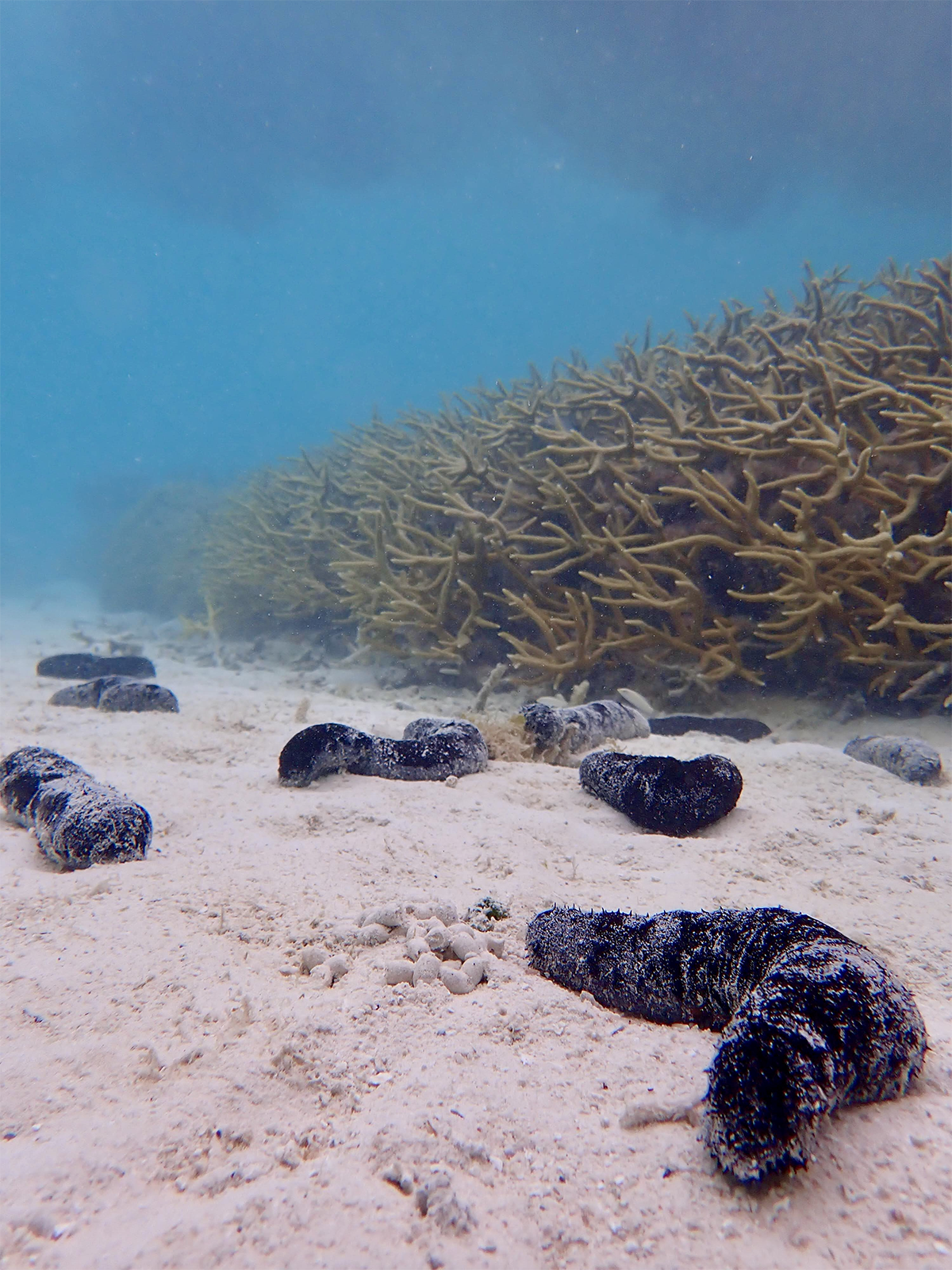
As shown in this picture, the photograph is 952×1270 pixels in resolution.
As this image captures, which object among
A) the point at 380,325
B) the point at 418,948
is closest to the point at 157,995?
the point at 418,948

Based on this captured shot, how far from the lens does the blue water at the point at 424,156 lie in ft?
87.7

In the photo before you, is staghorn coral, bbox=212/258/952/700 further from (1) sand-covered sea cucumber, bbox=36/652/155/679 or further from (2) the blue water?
(2) the blue water

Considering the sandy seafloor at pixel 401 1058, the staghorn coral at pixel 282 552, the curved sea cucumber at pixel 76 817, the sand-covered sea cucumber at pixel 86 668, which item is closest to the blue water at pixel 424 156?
the staghorn coral at pixel 282 552

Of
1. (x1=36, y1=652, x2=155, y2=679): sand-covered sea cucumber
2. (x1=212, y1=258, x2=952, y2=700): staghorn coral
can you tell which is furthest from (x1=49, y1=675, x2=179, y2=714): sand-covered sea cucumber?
(x1=212, y1=258, x2=952, y2=700): staghorn coral

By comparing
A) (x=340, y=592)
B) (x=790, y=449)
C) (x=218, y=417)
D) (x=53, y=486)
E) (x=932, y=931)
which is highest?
(x=218, y=417)

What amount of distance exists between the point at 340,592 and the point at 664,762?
21.6ft

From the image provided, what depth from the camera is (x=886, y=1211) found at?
2.96ft

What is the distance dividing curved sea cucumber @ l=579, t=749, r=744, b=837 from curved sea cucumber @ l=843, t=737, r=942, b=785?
1279 mm

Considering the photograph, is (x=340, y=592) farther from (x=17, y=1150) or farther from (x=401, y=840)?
(x=17, y=1150)

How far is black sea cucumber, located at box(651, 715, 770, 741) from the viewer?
14.1 feet

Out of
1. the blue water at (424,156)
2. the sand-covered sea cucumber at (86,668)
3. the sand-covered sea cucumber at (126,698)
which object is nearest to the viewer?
the sand-covered sea cucumber at (126,698)

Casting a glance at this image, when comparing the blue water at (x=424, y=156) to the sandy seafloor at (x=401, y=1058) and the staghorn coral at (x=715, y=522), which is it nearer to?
the staghorn coral at (x=715, y=522)

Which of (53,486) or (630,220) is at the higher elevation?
(630,220)

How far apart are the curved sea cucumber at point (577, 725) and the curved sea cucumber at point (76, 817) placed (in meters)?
2.02
